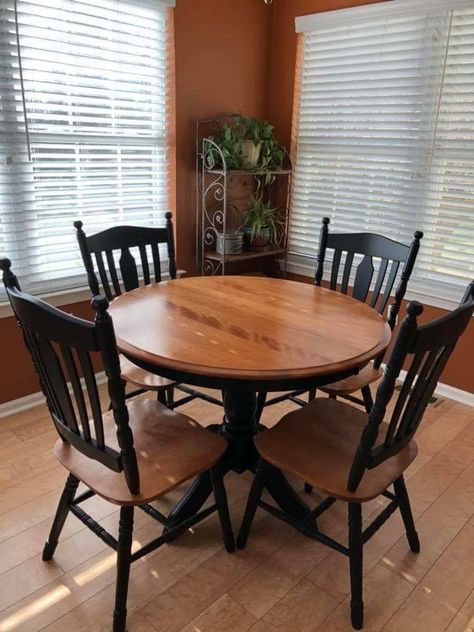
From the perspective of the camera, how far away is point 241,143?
304 cm

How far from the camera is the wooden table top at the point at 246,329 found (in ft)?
4.66

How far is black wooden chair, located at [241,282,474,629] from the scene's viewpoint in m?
1.24

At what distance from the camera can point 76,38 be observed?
8.12 ft

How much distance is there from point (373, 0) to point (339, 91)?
0.51 meters

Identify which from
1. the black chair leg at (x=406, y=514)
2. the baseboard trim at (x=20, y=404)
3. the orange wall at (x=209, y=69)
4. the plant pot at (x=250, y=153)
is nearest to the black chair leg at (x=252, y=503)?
the black chair leg at (x=406, y=514)

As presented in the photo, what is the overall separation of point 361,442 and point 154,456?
0.61m

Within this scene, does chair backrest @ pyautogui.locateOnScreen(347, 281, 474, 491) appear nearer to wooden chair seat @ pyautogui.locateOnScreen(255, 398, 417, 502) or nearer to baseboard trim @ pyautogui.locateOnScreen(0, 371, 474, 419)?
wooden chair seat @ pyautogui.locateOnScreen(255, 398, 417, 502)

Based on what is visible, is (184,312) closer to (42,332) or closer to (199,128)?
(42,332)

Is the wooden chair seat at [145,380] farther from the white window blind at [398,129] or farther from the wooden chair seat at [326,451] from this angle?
the white window blind at [398,129]

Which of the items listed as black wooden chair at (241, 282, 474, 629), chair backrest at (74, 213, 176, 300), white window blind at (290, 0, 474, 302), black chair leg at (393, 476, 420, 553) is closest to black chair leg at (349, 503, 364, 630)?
black wooden chair at (241, 282, 474, 629)

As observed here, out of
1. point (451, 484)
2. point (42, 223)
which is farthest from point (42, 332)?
point (451, 484)

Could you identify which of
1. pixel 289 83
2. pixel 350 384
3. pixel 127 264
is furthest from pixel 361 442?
pixel 289 83

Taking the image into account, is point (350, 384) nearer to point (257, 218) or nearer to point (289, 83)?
point (257, 218)

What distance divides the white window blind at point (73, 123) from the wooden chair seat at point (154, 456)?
1.29 m
